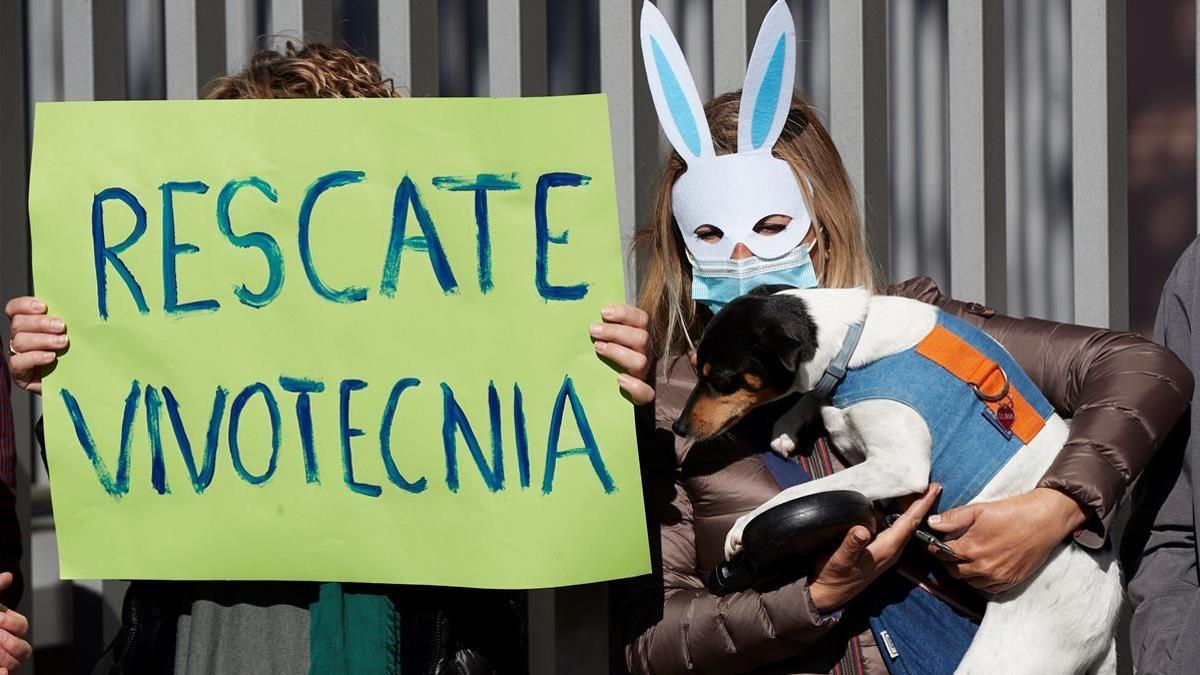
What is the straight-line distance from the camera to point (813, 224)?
Result: 220 cm

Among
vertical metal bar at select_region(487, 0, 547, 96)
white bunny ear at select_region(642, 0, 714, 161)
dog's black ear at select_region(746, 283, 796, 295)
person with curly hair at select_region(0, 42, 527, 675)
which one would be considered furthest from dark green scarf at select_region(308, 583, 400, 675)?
vertical metal bar at select_region(487, 0, 547, 96)

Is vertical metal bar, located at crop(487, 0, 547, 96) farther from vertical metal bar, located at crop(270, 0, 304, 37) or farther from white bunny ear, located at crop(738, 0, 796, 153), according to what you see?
white bunny ear, located at crop(738, 0, 796, 153)

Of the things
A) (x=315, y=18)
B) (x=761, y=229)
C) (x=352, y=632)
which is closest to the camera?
(x=352, y=632)

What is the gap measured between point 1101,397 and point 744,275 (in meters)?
0.64

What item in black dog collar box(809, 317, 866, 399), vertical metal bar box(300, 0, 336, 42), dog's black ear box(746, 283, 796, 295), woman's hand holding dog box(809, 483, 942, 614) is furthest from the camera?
vertical metal bar box(300, 0, 336, 42)

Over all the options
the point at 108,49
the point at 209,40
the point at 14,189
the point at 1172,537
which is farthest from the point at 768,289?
the point at 14,189

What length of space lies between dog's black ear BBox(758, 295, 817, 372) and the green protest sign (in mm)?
328

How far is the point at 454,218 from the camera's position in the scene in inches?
79.4

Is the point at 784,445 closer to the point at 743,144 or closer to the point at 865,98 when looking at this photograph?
the point at 743,144

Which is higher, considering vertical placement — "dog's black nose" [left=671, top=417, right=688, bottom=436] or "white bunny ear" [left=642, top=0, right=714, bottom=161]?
"white bunny ear" [left=642, top=0, right=714, bottom=161]

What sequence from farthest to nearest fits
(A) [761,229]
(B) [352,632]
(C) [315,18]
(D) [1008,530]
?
(C) [315,18] → (A) [761,229] → (B) [352,632] → (D) [1008,530]

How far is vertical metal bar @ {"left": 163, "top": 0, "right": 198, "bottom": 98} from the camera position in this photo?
2869 millimetres

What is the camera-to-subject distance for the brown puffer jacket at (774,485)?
190cm

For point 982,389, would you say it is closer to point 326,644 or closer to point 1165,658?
point 1165,658
